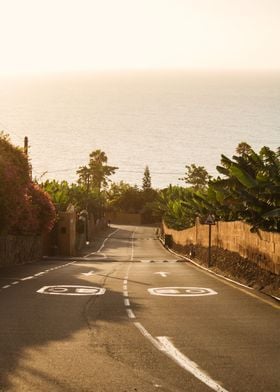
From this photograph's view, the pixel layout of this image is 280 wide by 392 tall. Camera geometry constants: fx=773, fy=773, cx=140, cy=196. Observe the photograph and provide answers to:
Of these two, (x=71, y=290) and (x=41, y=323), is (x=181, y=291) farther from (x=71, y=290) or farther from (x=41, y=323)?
(x=41, y=323)

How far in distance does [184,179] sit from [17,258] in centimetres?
14790

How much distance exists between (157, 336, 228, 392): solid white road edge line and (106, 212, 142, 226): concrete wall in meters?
179

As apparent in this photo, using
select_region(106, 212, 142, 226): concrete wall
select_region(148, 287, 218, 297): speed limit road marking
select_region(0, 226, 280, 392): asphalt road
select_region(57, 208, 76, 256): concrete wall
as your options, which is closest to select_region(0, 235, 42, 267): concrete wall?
select_region(57, 208, 76, 256): concrete wall

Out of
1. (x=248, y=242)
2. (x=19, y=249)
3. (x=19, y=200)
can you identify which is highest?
(x=19, y=200)

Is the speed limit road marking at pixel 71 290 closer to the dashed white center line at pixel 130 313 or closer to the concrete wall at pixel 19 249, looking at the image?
the dashed white center line at pixel 130 313

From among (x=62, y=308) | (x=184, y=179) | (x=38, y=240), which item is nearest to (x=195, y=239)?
(x=38, y=240)

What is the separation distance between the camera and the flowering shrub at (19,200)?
41.2 m

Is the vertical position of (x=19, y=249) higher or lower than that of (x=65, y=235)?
lower

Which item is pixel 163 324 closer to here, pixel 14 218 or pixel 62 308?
pixel 62 308

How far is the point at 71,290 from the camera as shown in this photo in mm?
25781

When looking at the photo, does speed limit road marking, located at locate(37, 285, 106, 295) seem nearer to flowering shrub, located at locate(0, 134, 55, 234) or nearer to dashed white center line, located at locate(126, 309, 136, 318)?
dashed white center line, located at locate(126, 309, 136, 318)

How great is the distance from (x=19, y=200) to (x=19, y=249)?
25.1 ft

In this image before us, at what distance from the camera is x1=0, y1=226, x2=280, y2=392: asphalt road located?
9945 mm

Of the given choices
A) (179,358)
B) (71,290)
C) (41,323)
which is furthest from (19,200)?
(179,358)
